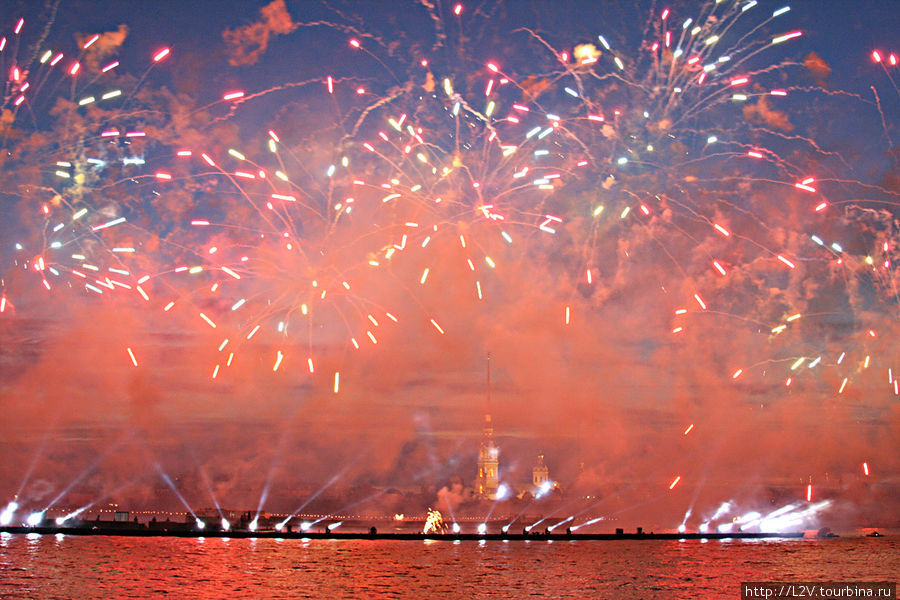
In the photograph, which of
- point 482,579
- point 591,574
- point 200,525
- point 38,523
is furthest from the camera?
point 200,525

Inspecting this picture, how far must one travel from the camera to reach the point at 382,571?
53.6m

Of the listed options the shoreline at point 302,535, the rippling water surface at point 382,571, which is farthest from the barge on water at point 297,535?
the rippling water surface at point 382,571

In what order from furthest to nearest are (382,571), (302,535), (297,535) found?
(297,535), (302,535), (382,571)

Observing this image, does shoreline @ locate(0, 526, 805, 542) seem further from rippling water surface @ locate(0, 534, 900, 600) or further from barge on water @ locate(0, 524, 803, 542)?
rippling water surface @ locate(0, 534, 900, 600)

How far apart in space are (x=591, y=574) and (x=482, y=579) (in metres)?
9.90

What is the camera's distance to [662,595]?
41.5 metres

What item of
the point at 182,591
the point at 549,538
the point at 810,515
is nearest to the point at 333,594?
the point at 182,591

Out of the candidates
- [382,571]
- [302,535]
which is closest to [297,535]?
[302,535]

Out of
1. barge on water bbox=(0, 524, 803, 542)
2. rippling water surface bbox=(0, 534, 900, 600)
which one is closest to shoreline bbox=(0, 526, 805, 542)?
barge on water bbox=(0, 524, 803, 542)

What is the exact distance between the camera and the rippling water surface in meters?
40.3

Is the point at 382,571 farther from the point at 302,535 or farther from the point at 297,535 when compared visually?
the point at 297,535

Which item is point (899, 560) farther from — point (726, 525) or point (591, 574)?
point (726, 525)

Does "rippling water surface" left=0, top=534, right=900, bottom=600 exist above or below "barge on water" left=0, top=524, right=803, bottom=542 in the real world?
above

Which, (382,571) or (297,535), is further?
(297,535)
